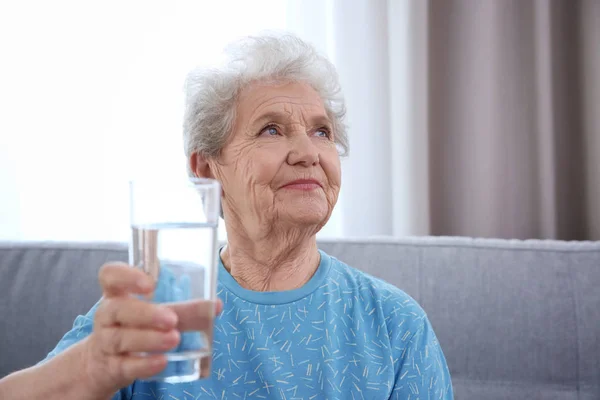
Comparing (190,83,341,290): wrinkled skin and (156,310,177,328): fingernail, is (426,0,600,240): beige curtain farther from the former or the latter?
(156,310,177,328): fingernail

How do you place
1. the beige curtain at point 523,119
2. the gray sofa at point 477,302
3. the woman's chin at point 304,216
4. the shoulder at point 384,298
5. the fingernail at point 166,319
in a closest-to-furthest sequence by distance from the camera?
the fingernail at point 166,319 < the woman's chin at point 304,216 < the shoulder at point 384,298 < the gray sofa at point 477,302 < the beige curtain at point 523,119

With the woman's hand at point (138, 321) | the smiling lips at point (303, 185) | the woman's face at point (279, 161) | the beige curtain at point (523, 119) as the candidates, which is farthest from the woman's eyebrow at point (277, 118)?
the beige curtain at point (523, 119)

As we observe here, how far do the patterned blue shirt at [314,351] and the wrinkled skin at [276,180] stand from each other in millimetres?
59

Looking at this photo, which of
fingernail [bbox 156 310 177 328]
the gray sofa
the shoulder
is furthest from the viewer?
the gray sofa

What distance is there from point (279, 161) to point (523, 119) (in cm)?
134

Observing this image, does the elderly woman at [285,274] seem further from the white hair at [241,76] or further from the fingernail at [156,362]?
the fingernail at [156,362]

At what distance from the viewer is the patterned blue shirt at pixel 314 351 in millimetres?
1254

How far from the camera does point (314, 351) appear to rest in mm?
1274

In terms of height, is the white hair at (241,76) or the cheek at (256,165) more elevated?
the white hair at (241,76)

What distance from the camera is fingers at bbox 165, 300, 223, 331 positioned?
71 centimetres

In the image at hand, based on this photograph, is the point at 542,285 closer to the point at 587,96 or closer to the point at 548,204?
the point at 548,204

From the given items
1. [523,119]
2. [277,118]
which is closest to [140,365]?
[277,118]

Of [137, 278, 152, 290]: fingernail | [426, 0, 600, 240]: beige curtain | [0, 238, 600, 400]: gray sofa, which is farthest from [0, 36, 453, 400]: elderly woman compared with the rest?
[426, 0, 600, 240]: beige curtain

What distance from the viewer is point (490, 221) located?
2.30m
